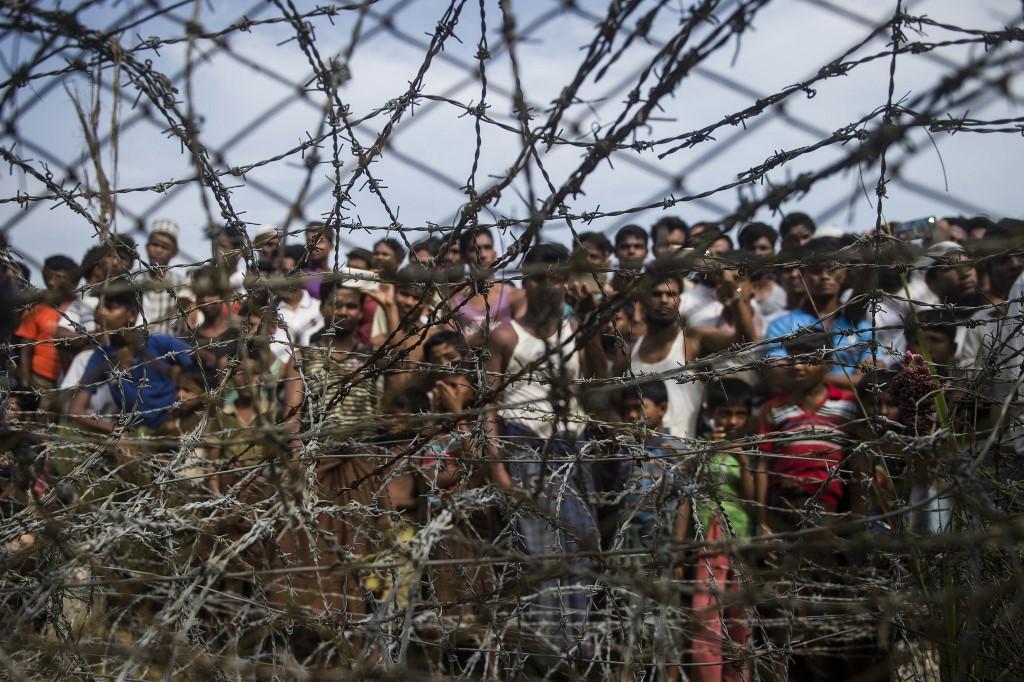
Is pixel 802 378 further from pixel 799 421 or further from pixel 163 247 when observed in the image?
pixel 163 247

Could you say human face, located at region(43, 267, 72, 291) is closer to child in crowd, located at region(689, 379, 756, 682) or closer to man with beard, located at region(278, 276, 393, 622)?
man with beard, located at region(278, 276, 393, 622)

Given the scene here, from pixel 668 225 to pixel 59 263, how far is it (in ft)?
10.4

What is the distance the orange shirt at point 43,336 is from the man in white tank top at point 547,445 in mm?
2064

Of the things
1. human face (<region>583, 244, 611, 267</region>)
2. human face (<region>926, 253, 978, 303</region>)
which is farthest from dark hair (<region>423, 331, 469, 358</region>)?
human face (<region>926, 253, 978, 303</region>)

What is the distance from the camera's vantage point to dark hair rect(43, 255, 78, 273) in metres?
4.49

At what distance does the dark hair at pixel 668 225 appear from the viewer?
404 cm

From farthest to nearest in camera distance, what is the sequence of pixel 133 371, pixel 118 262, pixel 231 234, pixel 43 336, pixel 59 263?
pixel 59 263 < pixel 43 336 < pixel 133 371 < pixel 231 234 < pixel 118 262

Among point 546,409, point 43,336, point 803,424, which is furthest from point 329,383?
point 43,336

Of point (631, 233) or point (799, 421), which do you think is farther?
point (631, 233)

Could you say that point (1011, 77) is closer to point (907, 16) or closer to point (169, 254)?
point (907, 16)

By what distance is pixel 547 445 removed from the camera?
1.49 m

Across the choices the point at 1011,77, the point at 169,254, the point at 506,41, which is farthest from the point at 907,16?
the point at 169,254

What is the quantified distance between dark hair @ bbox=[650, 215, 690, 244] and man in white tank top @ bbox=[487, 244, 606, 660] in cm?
86

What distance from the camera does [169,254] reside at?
302cm
